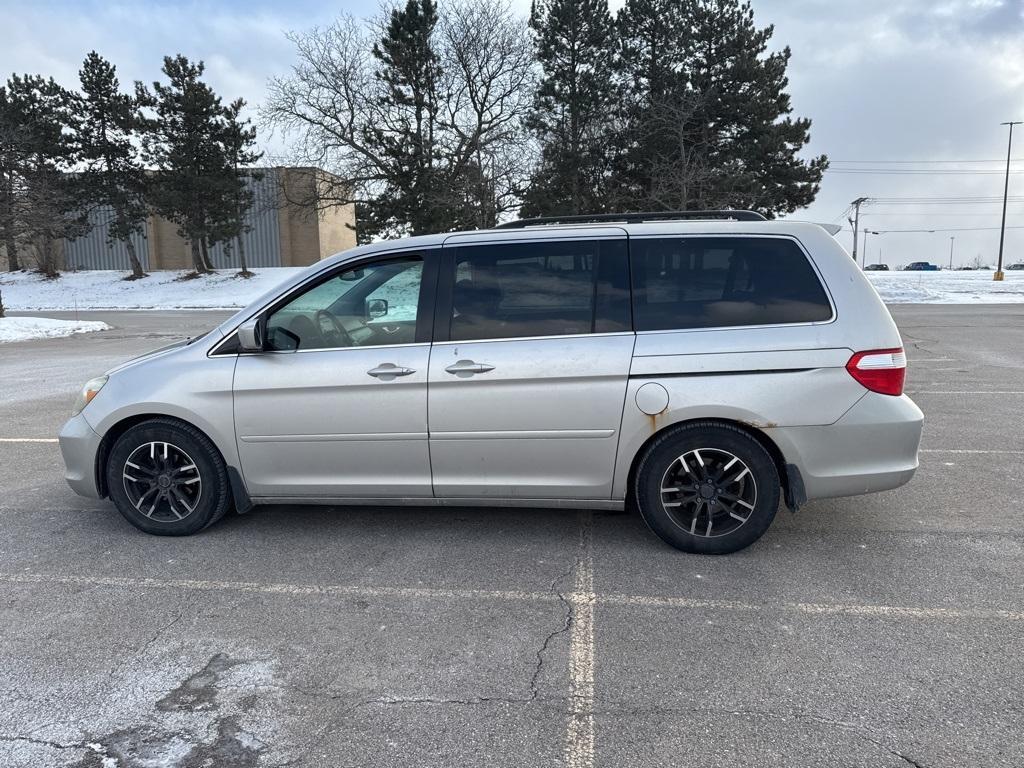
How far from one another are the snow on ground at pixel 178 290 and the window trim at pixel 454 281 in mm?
31926

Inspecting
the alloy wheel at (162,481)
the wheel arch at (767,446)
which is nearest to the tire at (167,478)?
the alloy wheel at (162,481)

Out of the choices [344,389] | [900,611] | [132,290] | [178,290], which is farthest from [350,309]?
[132,290]

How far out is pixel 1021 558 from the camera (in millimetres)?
3945

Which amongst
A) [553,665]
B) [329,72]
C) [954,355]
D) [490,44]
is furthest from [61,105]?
[553,665]

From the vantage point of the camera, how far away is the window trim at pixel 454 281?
395cm

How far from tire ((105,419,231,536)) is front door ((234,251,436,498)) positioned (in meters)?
0.26

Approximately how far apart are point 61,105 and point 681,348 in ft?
160

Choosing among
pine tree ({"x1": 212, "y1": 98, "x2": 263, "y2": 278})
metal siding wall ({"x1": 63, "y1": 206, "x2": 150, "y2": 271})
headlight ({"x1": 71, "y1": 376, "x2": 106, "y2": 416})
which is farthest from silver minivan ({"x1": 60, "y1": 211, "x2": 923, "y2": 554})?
metal siding wall ({"x1": 63, "y1": 206, "x2": 150, "y2": 271})

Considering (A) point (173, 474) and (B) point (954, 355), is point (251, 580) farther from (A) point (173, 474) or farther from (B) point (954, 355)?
(B) point (954, 355)

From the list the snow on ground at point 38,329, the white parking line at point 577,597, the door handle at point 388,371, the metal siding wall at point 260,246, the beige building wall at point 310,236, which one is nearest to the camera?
the white parking line at point 577,597

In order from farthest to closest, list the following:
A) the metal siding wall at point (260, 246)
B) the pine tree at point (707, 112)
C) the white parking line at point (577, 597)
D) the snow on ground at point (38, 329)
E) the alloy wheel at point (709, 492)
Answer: the metal siding wall at point (260, 246)
the pine tree at point (707, 112)
the snow on ground at point (38, 329)
the alloy wheel at point (709, 492)
the white parking line at point (577, 597)

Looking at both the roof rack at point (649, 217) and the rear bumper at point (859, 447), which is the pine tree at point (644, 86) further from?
the rear bumper at point (859, 447)

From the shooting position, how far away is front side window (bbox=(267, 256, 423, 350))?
4211mm

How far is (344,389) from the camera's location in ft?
13.4
